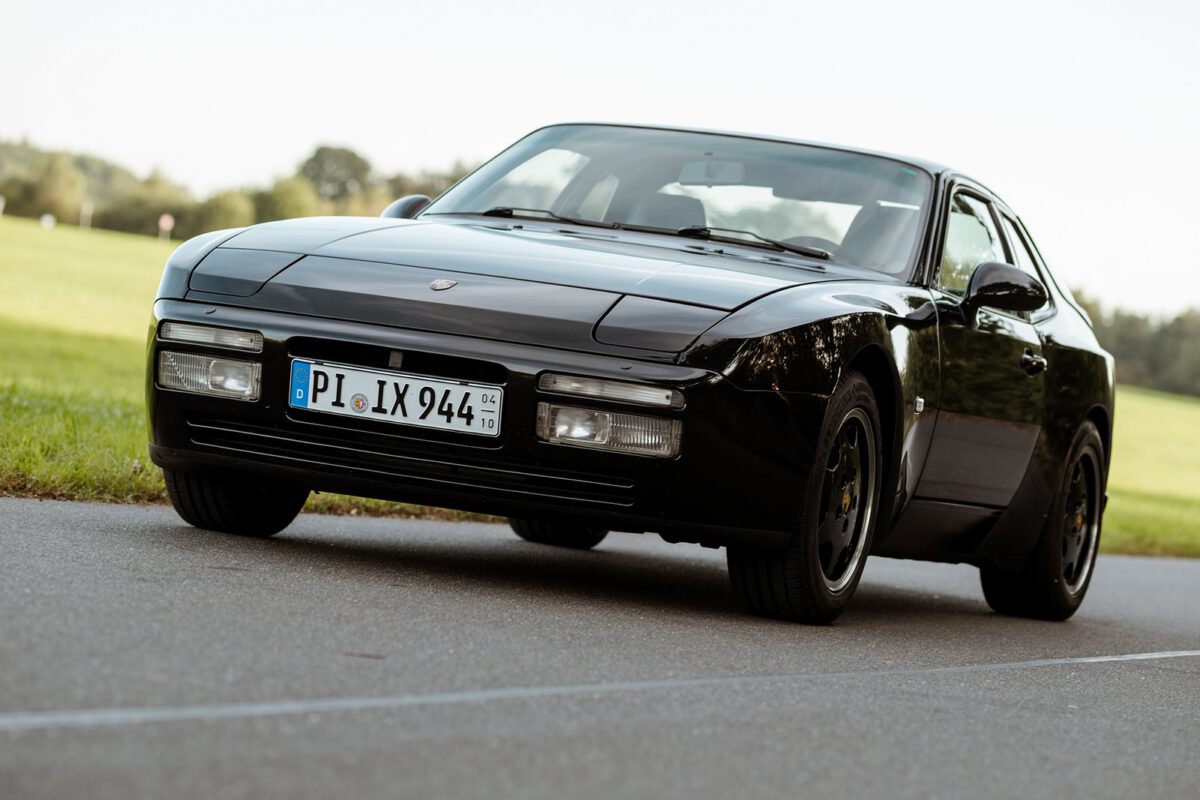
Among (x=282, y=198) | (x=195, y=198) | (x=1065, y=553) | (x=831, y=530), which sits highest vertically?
(x=831, y=530)

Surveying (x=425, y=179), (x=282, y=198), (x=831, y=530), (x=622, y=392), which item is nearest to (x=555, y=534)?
(x=831, y=530)

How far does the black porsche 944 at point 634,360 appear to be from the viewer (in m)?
4.97

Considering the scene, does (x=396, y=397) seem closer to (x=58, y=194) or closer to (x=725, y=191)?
(x=725, y=191)

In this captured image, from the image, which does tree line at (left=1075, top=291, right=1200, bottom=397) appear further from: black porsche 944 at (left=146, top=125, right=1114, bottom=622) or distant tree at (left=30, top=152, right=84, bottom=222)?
black porsche 944 at (left=146, top=125, right=1114, bottom=622)

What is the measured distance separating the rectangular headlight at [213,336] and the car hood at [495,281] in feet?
0.30

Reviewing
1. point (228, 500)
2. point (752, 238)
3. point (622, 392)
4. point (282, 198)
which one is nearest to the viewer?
point (622, 392)

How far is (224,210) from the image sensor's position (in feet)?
338

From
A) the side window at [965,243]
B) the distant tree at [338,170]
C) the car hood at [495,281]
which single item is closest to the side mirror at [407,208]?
the car hood at [495,281]

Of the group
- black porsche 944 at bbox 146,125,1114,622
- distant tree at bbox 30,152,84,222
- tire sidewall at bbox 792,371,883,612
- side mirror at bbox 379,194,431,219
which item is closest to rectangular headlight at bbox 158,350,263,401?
black porsche 944 at bbox 146,125,1114,622

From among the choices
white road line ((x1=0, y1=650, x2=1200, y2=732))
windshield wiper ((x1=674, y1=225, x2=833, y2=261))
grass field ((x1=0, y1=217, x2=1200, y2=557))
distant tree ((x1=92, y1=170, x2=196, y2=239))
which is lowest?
distant tree ((x1=92, y1=170, x2=196, y2=239))

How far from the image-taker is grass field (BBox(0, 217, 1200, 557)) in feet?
24.0

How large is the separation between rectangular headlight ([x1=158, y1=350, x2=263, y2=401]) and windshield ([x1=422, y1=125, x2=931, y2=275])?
1.47 meters

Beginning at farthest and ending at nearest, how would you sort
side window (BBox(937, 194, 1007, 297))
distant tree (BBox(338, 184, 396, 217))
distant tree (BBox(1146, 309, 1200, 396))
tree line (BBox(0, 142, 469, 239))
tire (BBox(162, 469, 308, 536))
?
tree line (BBox(0, 142, 469, 239)), distant tree (BBox(338, 184, 396, 217)), distant tree (BBox(1146, 309, 1200, 396)), side window (BBox(937, 194, 1007, 297)), tire (BBox(162, 469, 308, 536))

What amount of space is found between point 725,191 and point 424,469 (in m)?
1.89
